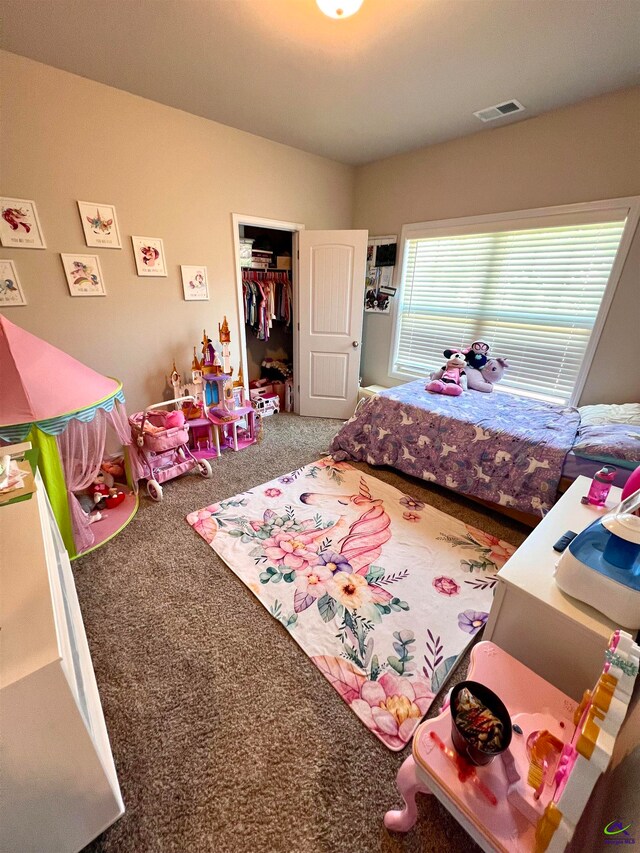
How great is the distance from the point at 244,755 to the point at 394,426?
208 centimetres

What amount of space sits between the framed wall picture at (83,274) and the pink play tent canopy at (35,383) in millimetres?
989

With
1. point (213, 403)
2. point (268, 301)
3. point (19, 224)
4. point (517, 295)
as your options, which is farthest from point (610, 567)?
point (268, 301)

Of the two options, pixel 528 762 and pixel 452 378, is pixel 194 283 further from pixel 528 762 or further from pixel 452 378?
pixel 528 762

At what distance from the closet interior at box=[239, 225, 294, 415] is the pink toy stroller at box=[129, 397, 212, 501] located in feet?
4.43

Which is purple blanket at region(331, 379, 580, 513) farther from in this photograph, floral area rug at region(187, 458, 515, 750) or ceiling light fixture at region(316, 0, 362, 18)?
ceiling light fixture at region(316, 0, 362, 18)

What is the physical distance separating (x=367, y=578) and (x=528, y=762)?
41.1 inches

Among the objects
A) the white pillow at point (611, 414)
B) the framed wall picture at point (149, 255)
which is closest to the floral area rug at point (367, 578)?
the white pillow at point (611, 414)

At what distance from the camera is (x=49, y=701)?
65 centimetres

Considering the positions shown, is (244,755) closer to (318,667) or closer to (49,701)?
(318,667)

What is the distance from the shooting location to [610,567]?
35.8 inches

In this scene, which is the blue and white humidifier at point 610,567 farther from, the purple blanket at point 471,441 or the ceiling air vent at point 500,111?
the ceiling air vent at point 500,111

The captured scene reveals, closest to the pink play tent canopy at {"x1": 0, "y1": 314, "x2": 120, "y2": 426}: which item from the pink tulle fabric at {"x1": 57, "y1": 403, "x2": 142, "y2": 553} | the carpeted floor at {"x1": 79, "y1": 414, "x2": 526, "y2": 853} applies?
the pink tulle fabric at {"x1": 57, "y1": 403, "x2": 142, "y2": 553}

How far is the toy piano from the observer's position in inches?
21.4

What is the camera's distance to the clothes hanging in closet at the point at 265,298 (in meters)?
3.69
